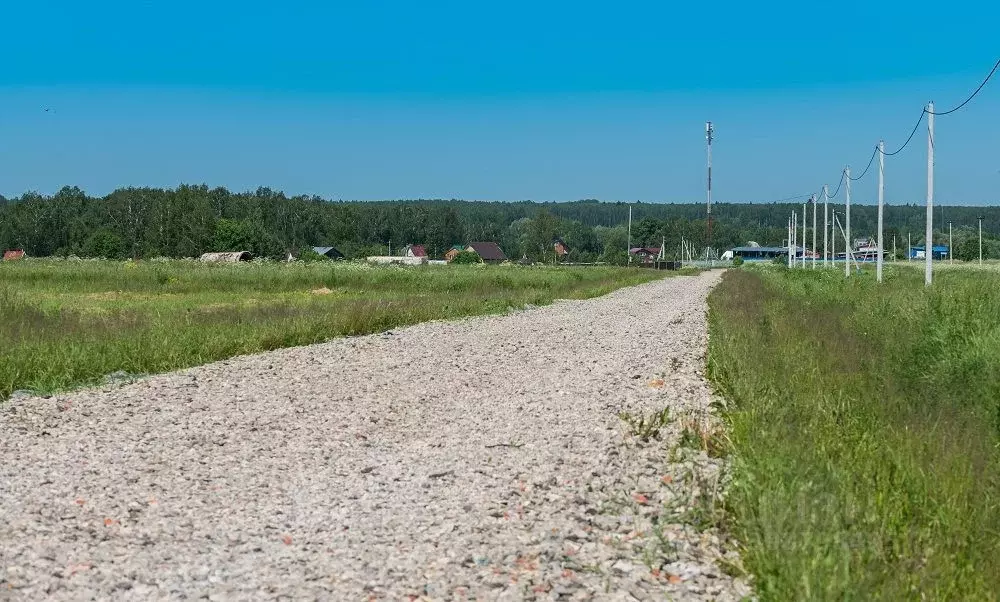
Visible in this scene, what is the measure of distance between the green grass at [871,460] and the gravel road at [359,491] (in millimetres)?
414

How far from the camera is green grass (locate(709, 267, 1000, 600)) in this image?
5020 millimetres

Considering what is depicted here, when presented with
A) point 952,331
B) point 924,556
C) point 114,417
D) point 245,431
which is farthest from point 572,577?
point 952,331

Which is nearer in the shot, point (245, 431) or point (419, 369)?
point (245, 431)

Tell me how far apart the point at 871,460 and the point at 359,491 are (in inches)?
151

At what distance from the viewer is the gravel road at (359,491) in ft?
17.3

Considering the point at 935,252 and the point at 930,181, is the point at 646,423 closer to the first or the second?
the point at 930,181

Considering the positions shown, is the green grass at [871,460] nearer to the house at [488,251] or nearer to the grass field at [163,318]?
the grass field at [163,318]

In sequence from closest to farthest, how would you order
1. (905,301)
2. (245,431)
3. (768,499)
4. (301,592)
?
(301,592)
(768,499)
(245,431)
(905,301)

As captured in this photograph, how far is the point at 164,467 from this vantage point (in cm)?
777

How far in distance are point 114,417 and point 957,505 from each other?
7737 millimetres

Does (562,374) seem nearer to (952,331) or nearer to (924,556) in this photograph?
(952,331)

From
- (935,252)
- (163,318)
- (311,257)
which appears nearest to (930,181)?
(163,318)

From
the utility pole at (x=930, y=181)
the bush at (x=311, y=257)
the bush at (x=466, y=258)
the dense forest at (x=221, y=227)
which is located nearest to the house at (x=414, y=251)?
the dense forest at (x=221, y=227)

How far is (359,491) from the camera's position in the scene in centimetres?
706
